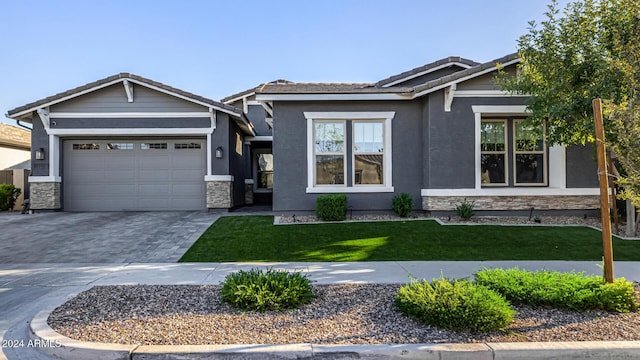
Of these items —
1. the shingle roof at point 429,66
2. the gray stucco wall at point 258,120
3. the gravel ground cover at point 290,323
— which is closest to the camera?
the gravel ground cover at point 290,323

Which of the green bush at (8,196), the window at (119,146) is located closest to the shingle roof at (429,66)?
the window at (119,146)

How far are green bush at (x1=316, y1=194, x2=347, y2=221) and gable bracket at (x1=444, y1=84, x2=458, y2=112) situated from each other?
410 centimetres

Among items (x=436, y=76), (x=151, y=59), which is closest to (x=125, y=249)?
(x=151, y=59)

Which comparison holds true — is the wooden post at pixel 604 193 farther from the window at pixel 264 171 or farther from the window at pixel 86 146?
the window at pixel 264 171

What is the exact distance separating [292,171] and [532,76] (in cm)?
680

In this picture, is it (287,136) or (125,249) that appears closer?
(125,249)

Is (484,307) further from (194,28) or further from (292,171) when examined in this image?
(194,28)

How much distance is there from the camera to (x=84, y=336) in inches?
131

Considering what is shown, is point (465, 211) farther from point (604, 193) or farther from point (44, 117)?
point (44, 117)

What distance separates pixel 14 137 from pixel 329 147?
693 inches

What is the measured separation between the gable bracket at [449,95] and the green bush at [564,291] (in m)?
6.80

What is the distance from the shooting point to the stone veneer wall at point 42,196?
12.6m

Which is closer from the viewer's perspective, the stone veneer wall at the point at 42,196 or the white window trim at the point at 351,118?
the white window trim at the point at 351,118

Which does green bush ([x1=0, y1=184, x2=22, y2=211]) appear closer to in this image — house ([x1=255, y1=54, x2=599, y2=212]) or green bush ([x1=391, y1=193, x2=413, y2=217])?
house ([x1=255, y1=54, x2=599, y2=212])
